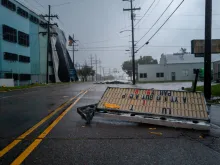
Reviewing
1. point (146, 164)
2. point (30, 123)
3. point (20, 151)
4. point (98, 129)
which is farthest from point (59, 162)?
point (30, 123)

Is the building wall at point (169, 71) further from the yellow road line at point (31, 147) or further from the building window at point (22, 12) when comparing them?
the yellow road line at point (31, 147)

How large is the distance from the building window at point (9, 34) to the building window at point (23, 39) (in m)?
2.16

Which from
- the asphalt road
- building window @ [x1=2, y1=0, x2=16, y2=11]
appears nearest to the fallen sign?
the asphalt road

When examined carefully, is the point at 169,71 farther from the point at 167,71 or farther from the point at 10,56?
the point at 10,56

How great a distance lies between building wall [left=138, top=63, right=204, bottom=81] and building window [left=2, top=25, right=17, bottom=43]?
35063 mm

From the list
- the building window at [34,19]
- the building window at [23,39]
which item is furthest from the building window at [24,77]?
the building window at [34,19]

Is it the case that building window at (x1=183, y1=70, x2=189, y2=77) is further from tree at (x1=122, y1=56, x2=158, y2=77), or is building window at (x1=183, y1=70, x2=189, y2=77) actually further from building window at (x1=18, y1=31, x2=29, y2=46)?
tree at (x1=122, y1=56, x2=158, y2=77)

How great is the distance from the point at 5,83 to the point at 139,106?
3226 cm

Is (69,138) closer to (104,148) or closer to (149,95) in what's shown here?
(104,148)

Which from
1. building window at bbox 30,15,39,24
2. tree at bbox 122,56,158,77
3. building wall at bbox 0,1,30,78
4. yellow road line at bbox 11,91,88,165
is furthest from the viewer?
tree at bbox 122,56,158,77

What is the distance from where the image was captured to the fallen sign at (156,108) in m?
6.76

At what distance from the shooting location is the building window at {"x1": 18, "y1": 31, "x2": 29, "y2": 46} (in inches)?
1875

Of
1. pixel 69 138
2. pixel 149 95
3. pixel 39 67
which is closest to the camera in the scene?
pixel 69 138

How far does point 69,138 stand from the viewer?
5535mm
